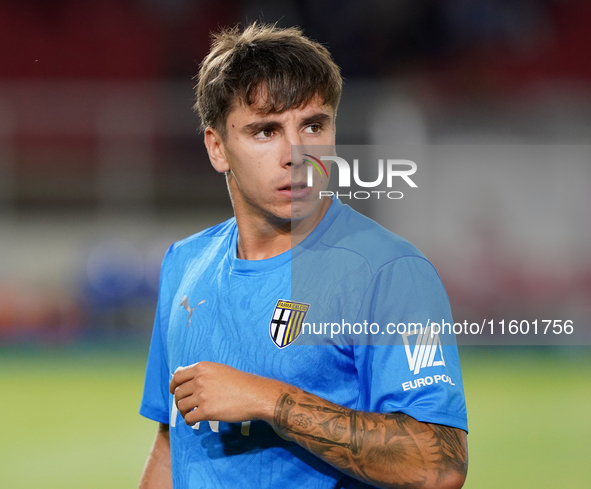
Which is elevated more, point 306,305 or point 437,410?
point 306,305

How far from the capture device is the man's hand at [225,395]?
1400mm

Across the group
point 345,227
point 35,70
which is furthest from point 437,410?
point 35,70

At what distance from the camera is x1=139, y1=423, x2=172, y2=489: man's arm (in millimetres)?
1925

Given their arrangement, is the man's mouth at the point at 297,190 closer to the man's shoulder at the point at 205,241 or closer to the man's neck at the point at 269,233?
the man's neck at the point at 269,233

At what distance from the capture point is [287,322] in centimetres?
157

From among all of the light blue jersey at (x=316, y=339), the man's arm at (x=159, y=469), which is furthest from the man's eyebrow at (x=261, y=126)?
the man's arm at (x=159, y=469)

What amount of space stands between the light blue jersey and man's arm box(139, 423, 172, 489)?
7.6 inches

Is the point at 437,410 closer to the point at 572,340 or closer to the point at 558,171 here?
the point at 572,340

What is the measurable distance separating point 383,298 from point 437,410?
0.89 feet

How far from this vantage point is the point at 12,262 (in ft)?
33.6

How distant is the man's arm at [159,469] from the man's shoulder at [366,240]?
86cm

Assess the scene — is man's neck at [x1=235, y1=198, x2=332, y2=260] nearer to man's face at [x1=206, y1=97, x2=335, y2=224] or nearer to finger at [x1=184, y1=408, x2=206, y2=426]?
man's face at [x1=206, y1=97, x2=335, y2=224]

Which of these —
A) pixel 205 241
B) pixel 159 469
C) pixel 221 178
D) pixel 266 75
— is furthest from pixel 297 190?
pixel 221 178

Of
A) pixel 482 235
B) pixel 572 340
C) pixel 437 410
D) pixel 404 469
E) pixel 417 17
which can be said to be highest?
pixel 417 17
